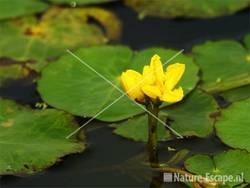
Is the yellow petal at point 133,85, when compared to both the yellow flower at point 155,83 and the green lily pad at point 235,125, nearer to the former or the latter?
the yellow flower at point 155,83

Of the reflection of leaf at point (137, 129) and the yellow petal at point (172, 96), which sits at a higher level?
the yellow petal at point (172, 96)

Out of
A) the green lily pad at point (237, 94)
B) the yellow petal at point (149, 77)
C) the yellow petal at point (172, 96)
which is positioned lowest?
the green lily pad at point (237, 94)

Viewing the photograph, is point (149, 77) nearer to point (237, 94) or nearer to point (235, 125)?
point (235, 125)

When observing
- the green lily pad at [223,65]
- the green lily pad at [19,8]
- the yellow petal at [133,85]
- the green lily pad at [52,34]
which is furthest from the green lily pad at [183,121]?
the green lily pad at [19,8]

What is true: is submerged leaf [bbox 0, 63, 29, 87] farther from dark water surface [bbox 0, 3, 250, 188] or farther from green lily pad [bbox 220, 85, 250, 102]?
green lily pad [bbox 220, 85, 250, 102]

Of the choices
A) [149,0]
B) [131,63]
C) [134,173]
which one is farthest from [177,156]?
[149,0]

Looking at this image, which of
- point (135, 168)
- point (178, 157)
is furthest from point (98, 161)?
point (178, 157)

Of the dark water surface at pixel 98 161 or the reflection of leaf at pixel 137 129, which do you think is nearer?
the dark water surface at pixel 98 161
